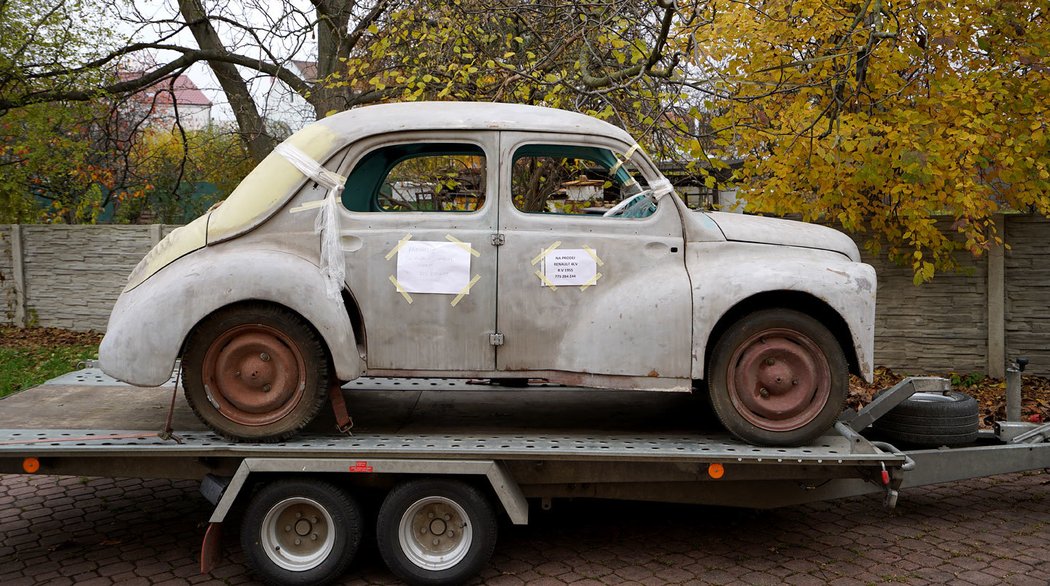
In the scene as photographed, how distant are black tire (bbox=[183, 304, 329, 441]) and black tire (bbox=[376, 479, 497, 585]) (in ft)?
2.30

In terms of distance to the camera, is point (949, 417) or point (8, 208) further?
point (8, 208)

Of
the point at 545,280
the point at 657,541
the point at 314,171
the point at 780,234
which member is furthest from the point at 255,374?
the point at 780,234

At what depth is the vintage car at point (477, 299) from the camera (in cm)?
459

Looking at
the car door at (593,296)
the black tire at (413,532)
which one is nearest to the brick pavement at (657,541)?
the black tire at (413,532)

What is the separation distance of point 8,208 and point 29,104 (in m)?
2.07

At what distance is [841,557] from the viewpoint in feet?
16.2

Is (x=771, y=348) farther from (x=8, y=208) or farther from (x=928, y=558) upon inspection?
(x=8, y=208)

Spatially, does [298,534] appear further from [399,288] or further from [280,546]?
[399,288]

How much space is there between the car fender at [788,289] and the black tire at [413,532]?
1395mm

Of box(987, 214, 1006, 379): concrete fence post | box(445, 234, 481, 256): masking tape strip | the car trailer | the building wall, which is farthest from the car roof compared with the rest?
box(987, 214, 1006, 379): concrete fence post

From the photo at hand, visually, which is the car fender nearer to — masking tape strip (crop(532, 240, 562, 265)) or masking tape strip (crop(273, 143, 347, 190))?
masking tape strip (crop(532, 240, 562, 265))

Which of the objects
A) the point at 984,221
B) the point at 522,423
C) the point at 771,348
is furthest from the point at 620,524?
the point at 984,221

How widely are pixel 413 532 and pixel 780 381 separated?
2140 mm

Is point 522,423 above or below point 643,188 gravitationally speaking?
below
